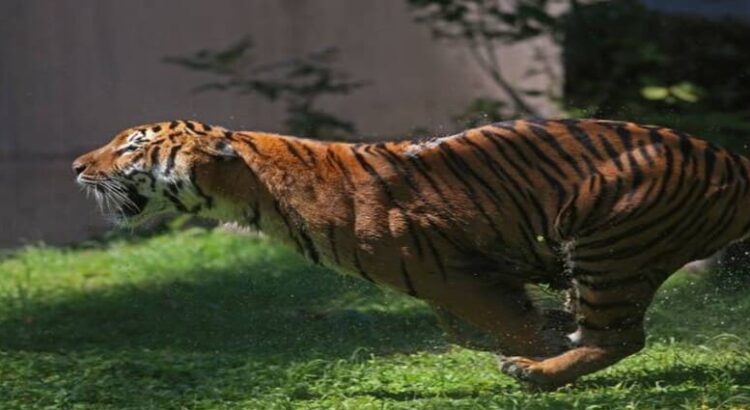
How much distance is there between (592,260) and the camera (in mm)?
5402

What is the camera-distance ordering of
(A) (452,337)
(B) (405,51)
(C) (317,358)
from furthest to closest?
(B) (405,51) < (C) (317,358) < (A) (452,337)

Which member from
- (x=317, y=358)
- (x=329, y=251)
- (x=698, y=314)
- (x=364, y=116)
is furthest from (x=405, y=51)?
(x=329, y=251)

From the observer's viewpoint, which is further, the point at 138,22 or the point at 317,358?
the point at 138,22

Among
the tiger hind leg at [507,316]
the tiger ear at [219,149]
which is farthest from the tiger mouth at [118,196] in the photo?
the tiger hind leg at [507,316]

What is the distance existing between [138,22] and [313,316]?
141 inches

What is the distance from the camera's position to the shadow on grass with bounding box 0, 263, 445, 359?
276 inches

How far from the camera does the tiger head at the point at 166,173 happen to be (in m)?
5.74

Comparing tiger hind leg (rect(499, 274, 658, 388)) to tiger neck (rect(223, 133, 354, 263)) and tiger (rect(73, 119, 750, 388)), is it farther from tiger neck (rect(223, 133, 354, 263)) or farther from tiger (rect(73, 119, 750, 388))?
tiger neck (rect(223, 133, 354, 263))

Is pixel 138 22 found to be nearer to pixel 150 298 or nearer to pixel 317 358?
pixel 150 298

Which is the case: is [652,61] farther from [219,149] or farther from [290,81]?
[219,149]

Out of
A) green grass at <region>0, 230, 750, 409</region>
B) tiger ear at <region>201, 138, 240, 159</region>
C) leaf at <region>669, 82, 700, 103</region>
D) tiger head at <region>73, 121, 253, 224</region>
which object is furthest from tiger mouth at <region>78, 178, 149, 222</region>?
leaf at <region>669, 82, 700, 103</region>

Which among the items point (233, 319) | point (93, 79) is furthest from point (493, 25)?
point (233, 319)

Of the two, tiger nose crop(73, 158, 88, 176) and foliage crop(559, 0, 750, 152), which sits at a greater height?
tiger nose crop(73, 158, 88, 176)

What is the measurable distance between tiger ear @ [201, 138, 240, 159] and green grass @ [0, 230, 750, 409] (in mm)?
864
